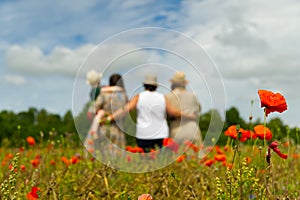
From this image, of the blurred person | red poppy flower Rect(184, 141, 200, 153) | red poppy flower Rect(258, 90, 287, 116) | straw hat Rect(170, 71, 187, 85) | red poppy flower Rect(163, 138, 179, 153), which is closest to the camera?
red poppy flower Rect(258, 90, 287, 116)

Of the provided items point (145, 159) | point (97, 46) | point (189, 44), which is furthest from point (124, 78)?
point (145, 159)

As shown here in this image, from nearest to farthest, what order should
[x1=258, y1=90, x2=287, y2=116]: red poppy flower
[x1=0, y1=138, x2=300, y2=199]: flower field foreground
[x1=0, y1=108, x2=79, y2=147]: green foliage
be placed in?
1. [x1=258, y1=90, x2=287, y2=116]: red poppy flower
2. [x1=0, y1=138, x2=300, y2=199]: flower field foreground
3. [x1=0, y1=108, x2=79, y2=147]: green foliage

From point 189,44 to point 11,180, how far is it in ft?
6.03

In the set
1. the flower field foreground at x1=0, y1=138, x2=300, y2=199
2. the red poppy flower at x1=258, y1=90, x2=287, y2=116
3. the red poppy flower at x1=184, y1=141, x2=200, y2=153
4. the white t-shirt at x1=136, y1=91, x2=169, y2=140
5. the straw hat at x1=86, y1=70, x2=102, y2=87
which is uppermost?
the straw hat at x1=86, y1=70, x2=102, y2=87

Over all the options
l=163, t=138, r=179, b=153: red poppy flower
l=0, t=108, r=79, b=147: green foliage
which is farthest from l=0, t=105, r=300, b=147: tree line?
l=163, t=138, r=179, b=153: red poppy flower

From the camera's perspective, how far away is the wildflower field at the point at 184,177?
201 centimetres

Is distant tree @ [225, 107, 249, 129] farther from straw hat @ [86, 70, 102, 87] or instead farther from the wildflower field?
straw hat @ [86, 70, 102, 87]

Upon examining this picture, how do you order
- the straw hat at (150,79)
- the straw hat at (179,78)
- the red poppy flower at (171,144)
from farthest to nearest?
the red poppy flower at (171,144) → the straw hat at (150,79) → the straw hat at (179,78)

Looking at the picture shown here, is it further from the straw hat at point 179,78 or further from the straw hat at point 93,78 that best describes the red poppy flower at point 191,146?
the straw hat at point 93,78

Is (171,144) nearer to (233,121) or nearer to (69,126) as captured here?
(233,121)

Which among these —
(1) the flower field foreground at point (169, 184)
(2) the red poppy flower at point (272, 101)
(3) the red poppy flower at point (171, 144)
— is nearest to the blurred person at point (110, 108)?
(3) the red poppy flower at point (171, 144)

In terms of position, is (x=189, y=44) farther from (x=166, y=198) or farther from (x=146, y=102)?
(x=146, y=102)

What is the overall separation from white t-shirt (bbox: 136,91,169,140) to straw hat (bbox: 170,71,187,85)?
0.94m

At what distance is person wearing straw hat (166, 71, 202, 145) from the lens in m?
3.80
